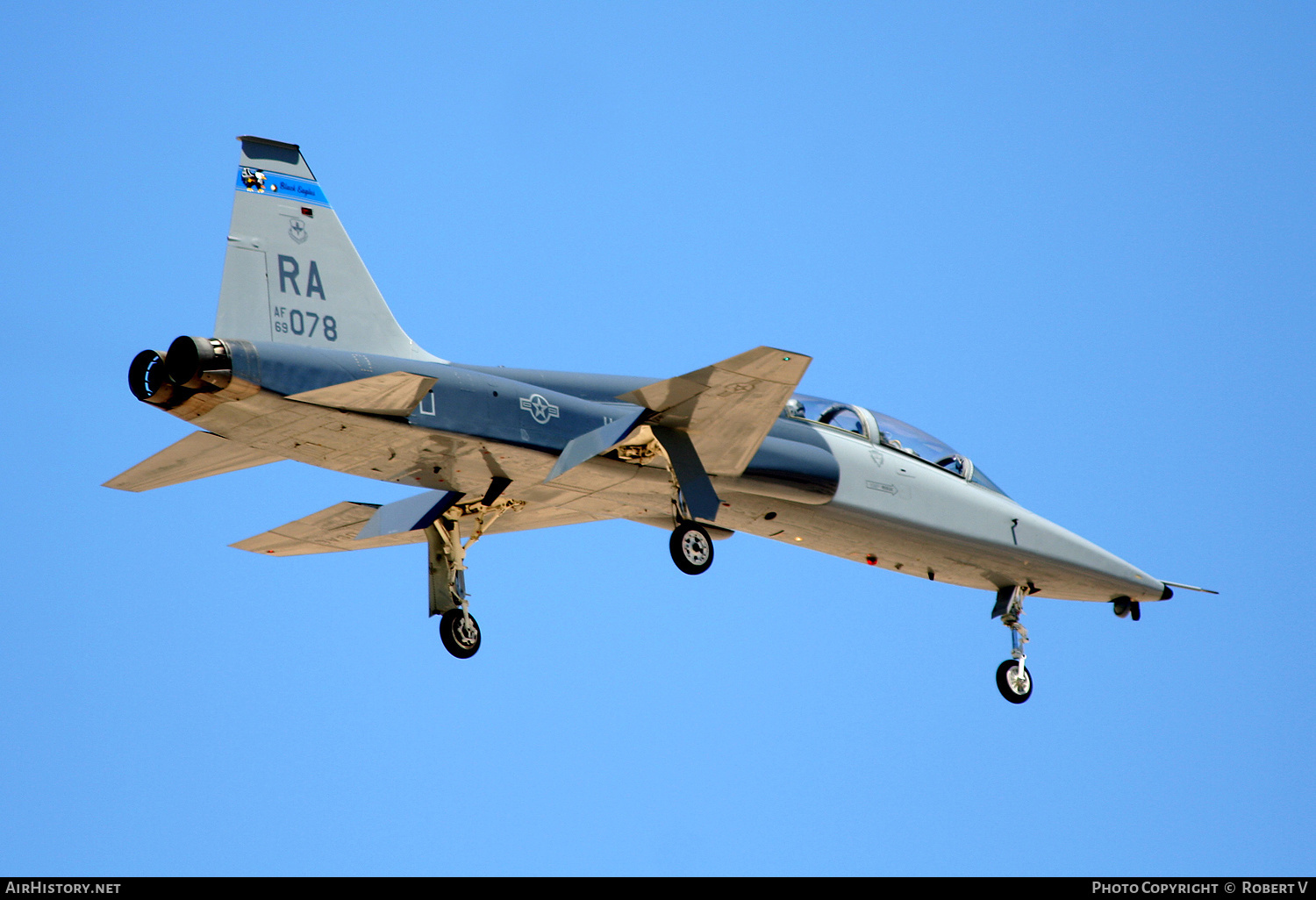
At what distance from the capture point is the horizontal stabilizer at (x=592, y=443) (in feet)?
53.1

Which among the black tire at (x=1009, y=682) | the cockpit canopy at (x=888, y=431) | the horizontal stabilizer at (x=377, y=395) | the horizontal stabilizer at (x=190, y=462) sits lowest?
the black tire at (x=1009, y=682)

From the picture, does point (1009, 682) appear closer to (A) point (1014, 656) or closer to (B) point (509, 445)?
(A) point (1014, 656)

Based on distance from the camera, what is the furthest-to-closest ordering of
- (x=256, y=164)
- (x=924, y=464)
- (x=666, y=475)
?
(x=924, y=464) < (x=666, y=475) < (x=256, y=164)

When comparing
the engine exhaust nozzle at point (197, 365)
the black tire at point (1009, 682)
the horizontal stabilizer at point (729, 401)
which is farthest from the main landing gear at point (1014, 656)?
the engine exhaust nozzle at point (197, 365)

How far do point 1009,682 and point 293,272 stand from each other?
39.1 ft

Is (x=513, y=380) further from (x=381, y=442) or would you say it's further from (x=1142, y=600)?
(x=1142, y=600)

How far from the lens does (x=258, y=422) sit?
15.1 metres

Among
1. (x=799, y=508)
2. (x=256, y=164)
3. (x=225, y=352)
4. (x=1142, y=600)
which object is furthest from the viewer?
(x=1142, y=600)

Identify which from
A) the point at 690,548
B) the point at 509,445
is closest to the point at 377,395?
the point at 509,445

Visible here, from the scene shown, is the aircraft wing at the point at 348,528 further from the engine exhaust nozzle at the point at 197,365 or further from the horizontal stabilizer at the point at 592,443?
the engine exhaust nozzle at the point at 197,365

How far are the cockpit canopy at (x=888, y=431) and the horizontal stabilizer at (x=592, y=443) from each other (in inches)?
126

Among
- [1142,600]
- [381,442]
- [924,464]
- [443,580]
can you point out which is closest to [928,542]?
[924,464]

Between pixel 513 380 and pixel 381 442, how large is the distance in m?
1.71
